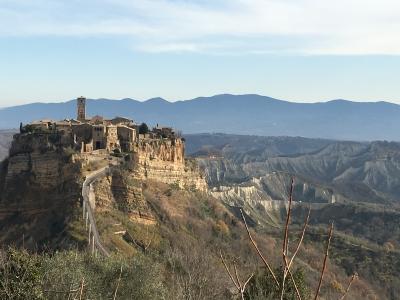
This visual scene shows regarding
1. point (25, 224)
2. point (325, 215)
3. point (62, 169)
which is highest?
point (62, 169)

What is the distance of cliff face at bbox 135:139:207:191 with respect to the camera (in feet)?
→ 187

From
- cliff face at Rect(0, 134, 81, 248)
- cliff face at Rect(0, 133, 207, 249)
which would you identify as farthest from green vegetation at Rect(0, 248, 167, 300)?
cliff face at Rect(0, 134, 81, 248)

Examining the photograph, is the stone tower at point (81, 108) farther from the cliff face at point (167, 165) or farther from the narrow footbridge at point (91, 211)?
the narrow footbridge at point (91, 211)

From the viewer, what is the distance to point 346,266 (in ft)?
222

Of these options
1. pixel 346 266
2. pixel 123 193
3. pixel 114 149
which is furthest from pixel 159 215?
pixel 346 266

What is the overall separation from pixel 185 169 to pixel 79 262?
3946 centimetres

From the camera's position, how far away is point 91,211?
153 feet

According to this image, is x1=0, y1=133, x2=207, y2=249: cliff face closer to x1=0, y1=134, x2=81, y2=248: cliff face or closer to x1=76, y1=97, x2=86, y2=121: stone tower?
x1=0, y1=134, x2=81, y2=248: cliff face

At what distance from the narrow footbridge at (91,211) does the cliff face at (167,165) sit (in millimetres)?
4777

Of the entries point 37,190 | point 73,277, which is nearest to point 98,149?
point 37,190

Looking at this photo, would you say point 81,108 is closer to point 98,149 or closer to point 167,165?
point 167,165

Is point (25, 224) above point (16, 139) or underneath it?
underneath

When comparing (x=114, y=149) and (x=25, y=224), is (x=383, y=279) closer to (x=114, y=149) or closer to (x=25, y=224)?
(x=114, y=149)

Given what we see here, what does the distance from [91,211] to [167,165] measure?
599 inches
